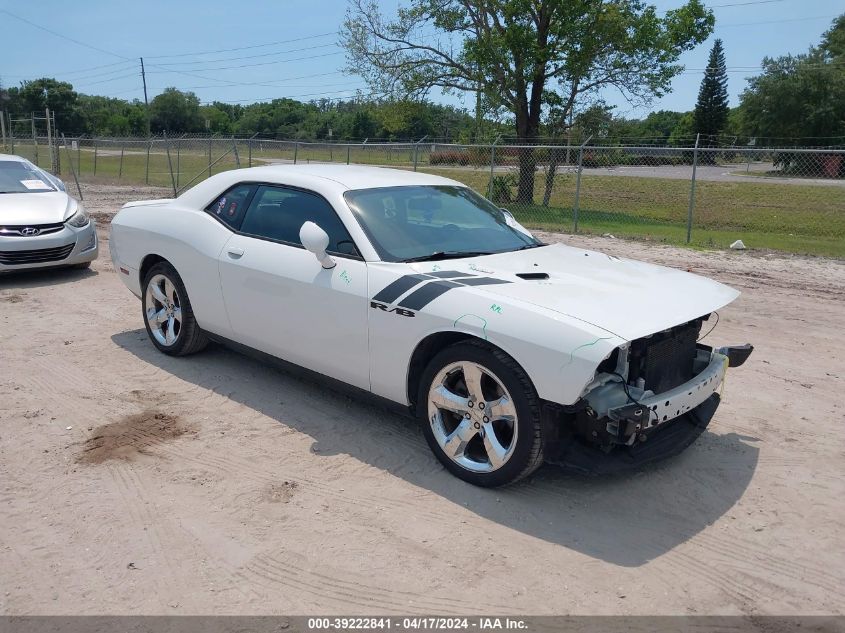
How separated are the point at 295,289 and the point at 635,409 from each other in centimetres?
218

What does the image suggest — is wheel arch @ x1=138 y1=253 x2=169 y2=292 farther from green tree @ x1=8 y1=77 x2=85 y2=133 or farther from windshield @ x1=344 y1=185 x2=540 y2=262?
green tree @ x1=8 y1=77 x2=85 y2=133

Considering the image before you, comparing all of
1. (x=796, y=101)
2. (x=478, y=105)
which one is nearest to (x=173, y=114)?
(x=796, y=101)

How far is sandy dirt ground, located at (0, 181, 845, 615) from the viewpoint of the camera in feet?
9.61

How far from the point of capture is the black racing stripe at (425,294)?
3762mm

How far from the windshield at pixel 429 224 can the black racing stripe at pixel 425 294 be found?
39cm

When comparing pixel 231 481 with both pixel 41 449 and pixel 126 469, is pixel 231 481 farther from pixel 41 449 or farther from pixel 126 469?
pixel 41 449

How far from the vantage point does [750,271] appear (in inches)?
407

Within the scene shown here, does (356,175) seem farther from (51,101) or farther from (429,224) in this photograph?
(51,101)

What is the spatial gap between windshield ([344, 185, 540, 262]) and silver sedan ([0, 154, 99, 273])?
5.55 metres

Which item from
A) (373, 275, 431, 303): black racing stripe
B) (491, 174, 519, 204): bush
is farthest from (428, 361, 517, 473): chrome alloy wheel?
(491, 174, 519, 204): bush

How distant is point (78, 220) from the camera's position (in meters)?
8.89

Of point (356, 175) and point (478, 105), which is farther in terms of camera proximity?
point (478, 105)

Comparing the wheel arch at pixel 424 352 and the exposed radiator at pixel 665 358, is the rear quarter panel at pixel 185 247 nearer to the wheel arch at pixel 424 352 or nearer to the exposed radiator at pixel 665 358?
the wheel arch at pixel 424 352

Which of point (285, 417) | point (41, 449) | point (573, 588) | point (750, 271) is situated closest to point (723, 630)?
point (573, 588)
